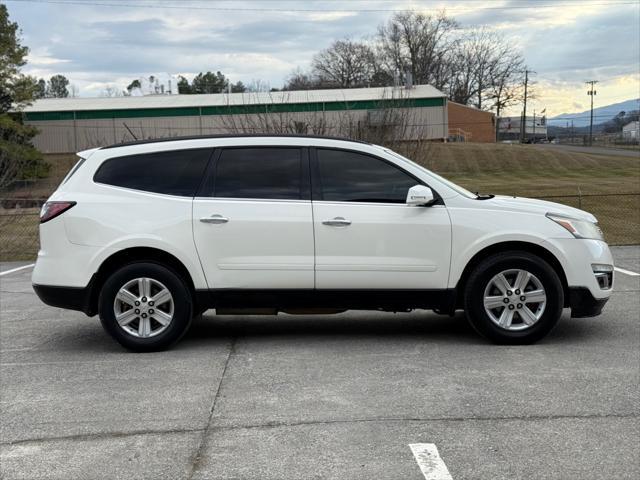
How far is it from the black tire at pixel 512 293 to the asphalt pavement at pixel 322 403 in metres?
0.15

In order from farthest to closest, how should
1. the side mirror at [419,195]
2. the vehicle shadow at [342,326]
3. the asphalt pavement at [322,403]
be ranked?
the vehicle shadow at [342,326], the side mirror at [419,195], the asphalt pavement at [322,403]

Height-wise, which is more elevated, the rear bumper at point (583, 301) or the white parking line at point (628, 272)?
the rear bumper at point (583, 301)

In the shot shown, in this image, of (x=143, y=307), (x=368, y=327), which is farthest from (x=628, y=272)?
(x=143, y=307)

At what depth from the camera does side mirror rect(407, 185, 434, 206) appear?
225 inches

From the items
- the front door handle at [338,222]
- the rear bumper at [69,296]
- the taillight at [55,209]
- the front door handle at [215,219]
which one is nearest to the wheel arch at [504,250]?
the front door handle at [338,222]

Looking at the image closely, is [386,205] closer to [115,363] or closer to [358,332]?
[358,332]

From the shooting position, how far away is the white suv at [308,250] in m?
5.82

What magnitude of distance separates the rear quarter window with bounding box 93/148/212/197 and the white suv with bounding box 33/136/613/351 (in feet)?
0.08

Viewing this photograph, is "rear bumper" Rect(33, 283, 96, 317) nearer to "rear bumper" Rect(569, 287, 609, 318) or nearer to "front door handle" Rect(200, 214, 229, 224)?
"front door handle" Rect(200, 214, 229, 224)

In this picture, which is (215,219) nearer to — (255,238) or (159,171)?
(255,238)

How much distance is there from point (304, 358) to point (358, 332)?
1090mm

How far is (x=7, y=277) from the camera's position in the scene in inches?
435

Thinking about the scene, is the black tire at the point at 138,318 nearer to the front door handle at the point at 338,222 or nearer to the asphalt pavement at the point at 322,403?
the asphalt pavement at the point at 322,403

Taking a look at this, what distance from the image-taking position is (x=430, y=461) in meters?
3.65
